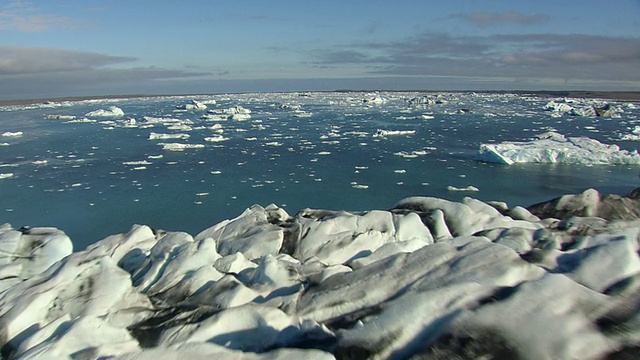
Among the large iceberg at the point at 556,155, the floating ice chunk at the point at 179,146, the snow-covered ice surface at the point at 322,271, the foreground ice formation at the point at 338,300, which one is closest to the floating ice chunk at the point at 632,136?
the large iceberg at the point at 556,155

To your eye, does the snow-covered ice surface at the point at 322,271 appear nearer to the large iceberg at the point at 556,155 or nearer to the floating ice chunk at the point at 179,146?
the large iceberg at the point at 556,155

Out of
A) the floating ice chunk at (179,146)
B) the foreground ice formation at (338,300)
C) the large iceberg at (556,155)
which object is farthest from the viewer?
the floating ice chunk at (179,146)

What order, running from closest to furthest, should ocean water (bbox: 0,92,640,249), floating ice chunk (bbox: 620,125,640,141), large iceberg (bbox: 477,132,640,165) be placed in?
ocean water (bbox: 0,92,640,249), large iceberg (bbox: 477,132,640,165), floating ice chunk (bbox: 620,125,640,141)

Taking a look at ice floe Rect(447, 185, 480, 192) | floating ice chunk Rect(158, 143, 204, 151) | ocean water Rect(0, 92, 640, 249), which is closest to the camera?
ocean water Rect(0, 92, 640, 249)

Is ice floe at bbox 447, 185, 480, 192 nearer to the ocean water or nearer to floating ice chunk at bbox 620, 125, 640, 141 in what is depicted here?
the ocean water

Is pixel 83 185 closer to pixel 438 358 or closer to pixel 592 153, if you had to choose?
pixel 438 358

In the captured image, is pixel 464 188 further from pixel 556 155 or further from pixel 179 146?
pixel 179 146

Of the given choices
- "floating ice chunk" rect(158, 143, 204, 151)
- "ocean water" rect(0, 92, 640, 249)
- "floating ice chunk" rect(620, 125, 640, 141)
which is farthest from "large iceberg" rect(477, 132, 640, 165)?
"floating ice chunk" rect(158, 143, 204, 151)

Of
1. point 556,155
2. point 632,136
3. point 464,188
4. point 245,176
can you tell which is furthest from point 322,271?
point 632,136

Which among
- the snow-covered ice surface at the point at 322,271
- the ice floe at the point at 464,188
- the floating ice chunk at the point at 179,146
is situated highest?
the snow-covered ice surface at the point at 322,271
